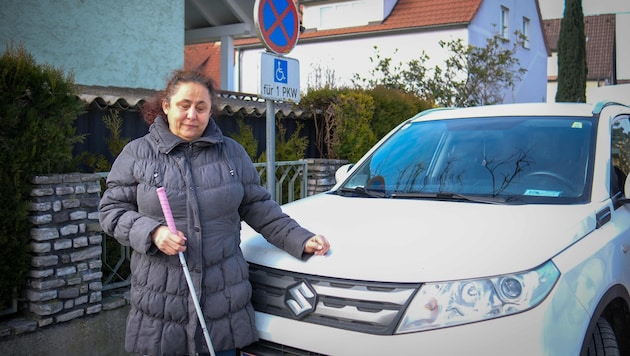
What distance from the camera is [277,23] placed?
4633 mm

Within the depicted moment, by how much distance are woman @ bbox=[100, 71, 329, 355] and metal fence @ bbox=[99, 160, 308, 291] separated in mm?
2128

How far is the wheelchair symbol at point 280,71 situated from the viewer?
461cm

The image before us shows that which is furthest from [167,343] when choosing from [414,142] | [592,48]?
[592,48]

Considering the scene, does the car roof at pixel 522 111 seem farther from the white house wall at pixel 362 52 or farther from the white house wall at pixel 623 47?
the white house wall at pixel 623 47

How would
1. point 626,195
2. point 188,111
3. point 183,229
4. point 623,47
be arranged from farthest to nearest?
1. point 623,47
2. point 626,195
3. point 188,111
4. point 183,229

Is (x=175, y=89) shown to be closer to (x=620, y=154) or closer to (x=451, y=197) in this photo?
(x=451, y=197)

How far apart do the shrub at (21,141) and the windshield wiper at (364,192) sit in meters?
1.98

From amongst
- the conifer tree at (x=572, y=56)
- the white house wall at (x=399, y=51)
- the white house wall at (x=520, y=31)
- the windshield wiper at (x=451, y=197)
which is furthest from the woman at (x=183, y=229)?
the conifer tree at (x=572, y=56)

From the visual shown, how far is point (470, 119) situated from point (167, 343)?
2.52 meters

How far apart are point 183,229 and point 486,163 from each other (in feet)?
6.33

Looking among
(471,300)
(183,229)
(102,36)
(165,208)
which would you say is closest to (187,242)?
(183,229)

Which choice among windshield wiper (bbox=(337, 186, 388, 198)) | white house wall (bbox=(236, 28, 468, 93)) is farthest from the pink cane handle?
white house wall (bbox=(236, 28, 468, 93))

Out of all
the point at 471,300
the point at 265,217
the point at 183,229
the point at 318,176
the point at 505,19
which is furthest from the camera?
the point at 505,19

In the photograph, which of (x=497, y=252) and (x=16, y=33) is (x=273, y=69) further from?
(x=16, y=33)
